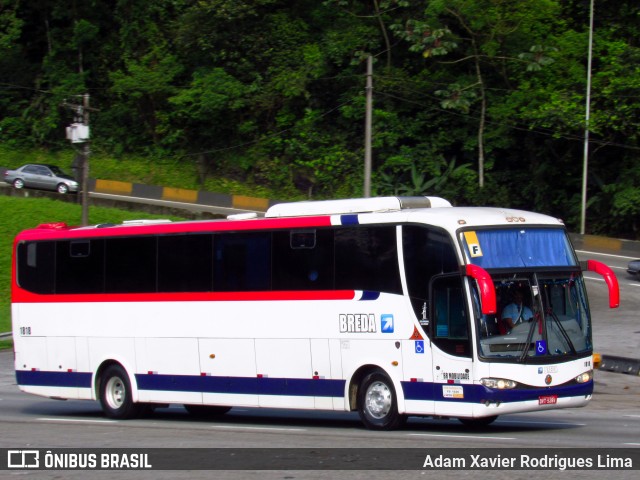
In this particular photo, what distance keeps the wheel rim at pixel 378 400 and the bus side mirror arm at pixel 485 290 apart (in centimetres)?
241

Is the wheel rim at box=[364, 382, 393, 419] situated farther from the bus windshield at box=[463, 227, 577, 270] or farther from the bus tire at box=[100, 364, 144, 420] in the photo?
the bus tire at box=[100, 364, 144, 420]

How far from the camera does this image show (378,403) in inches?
543

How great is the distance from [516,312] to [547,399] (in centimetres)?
121

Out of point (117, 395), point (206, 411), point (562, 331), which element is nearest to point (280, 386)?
point (206, 411)

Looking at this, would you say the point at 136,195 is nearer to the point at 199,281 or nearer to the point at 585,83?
the point at 585,83

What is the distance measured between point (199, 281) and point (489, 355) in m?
5.55

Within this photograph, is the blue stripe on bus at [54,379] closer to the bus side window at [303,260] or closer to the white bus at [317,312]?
the white bus at [317,312]

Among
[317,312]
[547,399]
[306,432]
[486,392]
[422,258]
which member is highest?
[422,258]

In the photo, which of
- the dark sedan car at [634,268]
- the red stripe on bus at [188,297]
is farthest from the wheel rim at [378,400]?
the dark sedan car at [634,268]

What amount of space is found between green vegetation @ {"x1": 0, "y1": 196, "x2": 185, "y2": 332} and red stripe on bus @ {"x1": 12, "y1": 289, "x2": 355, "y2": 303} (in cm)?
2123

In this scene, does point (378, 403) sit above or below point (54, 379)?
above

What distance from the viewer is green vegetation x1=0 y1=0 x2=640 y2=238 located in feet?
145

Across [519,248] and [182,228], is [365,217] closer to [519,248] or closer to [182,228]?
[519,248]

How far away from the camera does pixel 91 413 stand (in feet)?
62.3
